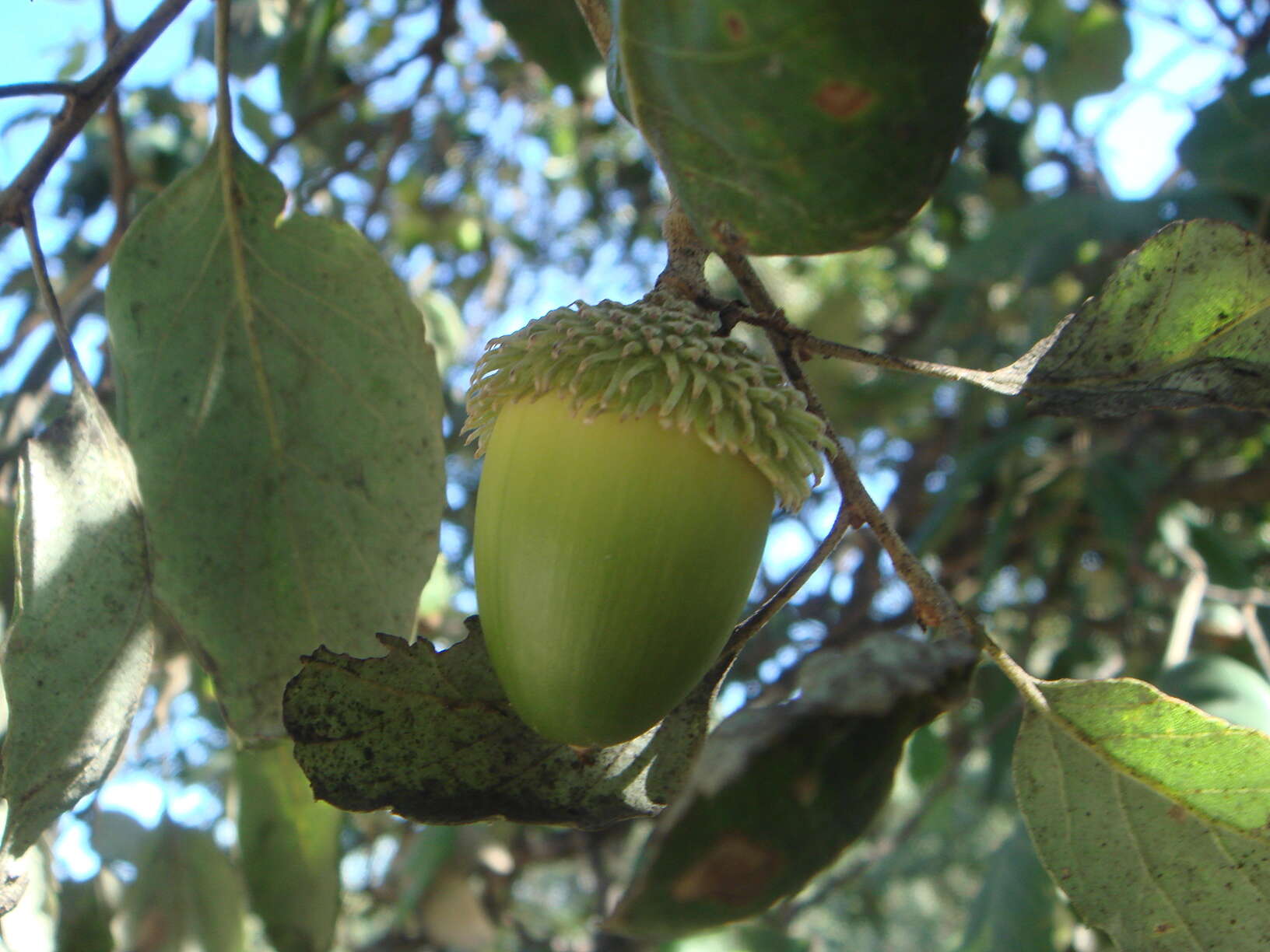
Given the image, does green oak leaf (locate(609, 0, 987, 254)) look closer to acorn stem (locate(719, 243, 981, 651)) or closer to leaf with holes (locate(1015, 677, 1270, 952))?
acorn stem (locate(719, 243, 981, 651))

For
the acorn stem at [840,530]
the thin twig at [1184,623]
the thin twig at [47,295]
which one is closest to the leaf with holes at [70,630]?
the thin twig at [47,295]

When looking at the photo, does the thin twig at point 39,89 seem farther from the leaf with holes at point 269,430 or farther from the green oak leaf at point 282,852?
the green oak leaf at point 282,852

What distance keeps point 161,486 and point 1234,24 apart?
245 centimetres

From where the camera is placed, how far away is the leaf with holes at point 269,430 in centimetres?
96

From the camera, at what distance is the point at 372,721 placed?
0.75 metres

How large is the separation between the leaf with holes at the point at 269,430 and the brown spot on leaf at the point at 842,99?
1.83 ft

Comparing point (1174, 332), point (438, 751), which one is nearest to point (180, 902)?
point (438, 751)

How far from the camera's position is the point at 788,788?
0.51 m

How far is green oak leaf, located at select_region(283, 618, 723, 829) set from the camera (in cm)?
74

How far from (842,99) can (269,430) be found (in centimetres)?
67

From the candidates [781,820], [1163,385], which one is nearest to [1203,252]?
[1163,385]

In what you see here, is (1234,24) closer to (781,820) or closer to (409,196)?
(409,196)

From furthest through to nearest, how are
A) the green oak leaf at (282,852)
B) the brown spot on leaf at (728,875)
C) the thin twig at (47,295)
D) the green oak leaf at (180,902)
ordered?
the green oak leaf at (180,902)
the green oak leaf at (282,852)
the thin twig at (47,295)
the brown spot on leaf at (728,875)

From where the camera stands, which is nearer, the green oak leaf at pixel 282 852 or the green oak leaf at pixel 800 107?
the green oak leaf at pixel 800 107
